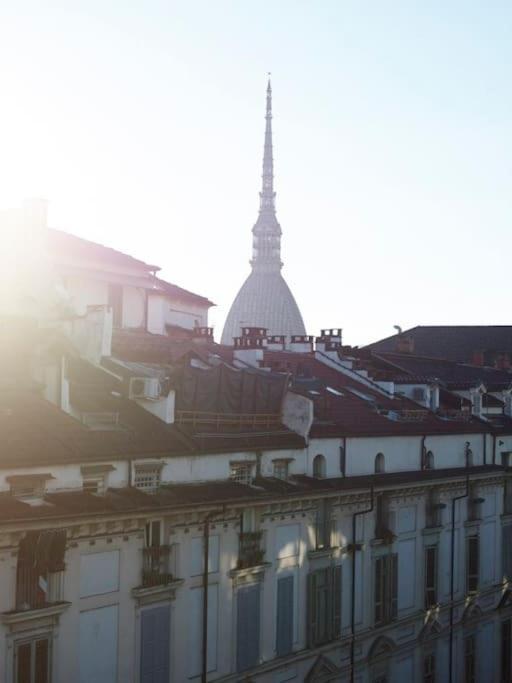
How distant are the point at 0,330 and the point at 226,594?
9879 mm

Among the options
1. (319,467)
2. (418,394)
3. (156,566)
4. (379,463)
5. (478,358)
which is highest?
(478,358)

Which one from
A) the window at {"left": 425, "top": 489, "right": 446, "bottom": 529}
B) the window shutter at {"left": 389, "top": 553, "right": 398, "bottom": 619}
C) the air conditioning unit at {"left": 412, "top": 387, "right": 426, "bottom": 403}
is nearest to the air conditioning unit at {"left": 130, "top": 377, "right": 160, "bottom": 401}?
the window shutter at {"left": 389, "top": 553, "right": 398, "bottom": 619}

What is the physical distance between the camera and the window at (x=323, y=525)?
125ft

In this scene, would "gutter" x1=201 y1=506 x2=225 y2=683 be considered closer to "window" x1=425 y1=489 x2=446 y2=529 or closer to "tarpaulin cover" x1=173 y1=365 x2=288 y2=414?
"tarpaulin cover" x1=173 y1=365 x2=288 y2=414

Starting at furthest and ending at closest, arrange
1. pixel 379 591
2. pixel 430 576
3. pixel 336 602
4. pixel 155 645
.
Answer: pixel 430 576, pixel 379 591, pixel 336 602, pixel 155 645

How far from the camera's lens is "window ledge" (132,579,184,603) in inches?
1198

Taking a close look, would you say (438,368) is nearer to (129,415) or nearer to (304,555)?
(304,555)

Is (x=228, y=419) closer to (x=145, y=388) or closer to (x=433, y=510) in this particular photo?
(x=145, y=388)

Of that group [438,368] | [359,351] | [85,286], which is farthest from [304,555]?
[438,368]

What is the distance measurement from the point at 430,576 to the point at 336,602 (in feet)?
24.5

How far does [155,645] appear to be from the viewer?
102 feet

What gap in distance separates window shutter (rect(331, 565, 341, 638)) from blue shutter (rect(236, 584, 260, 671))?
169 inches

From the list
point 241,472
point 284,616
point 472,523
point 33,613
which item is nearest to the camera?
point 33,613

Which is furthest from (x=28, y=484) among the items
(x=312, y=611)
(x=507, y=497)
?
(x=507, y=497)
